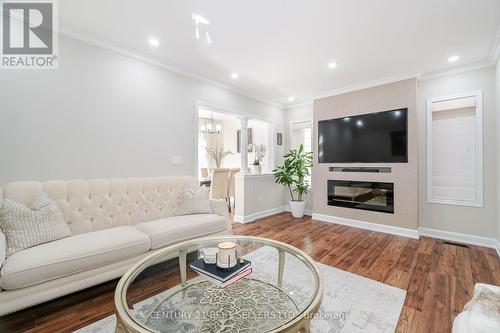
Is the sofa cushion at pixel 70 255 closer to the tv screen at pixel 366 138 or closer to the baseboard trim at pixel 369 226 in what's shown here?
the baseboard trim at pixel 369 226

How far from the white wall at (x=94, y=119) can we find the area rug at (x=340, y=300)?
1720 millimetres

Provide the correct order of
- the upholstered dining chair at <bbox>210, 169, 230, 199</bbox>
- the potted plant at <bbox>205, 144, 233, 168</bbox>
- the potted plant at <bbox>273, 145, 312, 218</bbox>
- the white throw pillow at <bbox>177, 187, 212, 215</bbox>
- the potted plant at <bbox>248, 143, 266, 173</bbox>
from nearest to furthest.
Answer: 1. the white throw pillow at <bbox>177, 187, 212, 215</bbox>
2. the upholstered dining chair at <bbox>210, 169, 230, 199</bbox>
3. the potted plant at <bbox>273, 145, 312, 218</bbox>
4. the potted plant at <bbox>248, 143, 266, 173</bbox>
5. the potted plant at <bbox>205, 144, 233, 168</bbox>

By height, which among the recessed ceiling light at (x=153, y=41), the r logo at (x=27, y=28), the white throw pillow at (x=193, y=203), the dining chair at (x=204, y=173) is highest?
the recessed ceiling light at (x=153, y=41)

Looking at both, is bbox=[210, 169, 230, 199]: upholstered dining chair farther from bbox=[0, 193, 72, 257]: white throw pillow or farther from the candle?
the candle

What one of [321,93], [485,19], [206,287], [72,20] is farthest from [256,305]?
[321,93]

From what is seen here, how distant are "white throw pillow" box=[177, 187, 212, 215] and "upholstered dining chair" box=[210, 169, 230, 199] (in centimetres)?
152

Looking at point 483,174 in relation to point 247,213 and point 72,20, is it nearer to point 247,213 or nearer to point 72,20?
point 247,213

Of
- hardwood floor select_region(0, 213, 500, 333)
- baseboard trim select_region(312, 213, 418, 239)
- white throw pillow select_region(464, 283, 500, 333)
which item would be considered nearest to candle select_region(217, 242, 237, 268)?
hardwood floor select_region(0, 213, 500, 333)

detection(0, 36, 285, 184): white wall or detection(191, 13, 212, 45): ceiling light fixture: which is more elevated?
detection(191, 13, 212, 45): ceiling light fixture

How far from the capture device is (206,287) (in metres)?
1.63

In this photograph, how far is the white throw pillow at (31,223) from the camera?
169 cm

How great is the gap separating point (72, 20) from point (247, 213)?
3.67 meters

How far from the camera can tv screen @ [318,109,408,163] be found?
3.62 metres

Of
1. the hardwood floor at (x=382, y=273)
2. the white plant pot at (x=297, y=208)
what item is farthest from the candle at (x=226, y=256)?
the white plant pot at (x=297, y=208)
